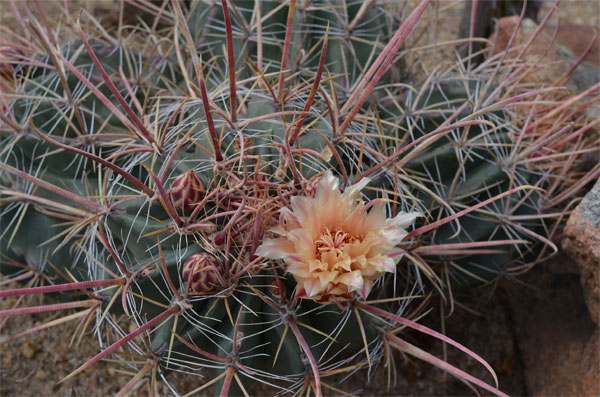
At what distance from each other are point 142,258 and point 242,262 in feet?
0.79

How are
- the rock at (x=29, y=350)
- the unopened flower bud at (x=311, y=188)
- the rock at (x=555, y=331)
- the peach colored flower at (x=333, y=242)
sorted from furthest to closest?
the rock at (x=29, y=350)
the rock at (x=555, y=331)
the unopened flower bud at (x=311, y=188)
the peach colored flower at (x=333, y=242)

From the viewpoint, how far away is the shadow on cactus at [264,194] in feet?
3.30

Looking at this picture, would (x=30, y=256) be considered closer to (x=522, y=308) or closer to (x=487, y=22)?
(x=522, y=308)

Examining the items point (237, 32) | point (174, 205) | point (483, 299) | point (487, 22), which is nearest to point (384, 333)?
point (174, 205)

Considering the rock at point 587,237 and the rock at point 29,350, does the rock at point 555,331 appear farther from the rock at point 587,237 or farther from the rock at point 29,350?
the rock at point 29,350

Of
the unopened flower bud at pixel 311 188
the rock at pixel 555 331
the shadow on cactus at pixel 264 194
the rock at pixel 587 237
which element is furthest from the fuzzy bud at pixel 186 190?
the rock at pixel 555 331

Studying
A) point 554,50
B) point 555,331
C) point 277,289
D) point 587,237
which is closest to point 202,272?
point 277,289

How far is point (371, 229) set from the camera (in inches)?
38.4

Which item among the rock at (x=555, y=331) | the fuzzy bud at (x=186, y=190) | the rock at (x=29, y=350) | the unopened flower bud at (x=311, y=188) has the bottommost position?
the rock at (x=29, y=350)

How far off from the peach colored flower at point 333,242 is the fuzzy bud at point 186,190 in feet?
0.62

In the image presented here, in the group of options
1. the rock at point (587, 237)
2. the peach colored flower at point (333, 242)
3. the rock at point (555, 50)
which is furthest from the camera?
the rock at point (555, 50)

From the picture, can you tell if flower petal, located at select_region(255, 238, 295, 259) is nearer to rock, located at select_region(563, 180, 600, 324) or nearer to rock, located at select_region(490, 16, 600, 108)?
rock, located at select_region(563, 180, 600, 324)

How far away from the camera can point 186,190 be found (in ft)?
3.54

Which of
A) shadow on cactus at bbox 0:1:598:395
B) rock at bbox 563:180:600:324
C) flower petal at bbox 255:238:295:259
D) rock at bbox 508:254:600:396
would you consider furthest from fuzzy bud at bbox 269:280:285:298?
rock at bbox 508:254:600:396
